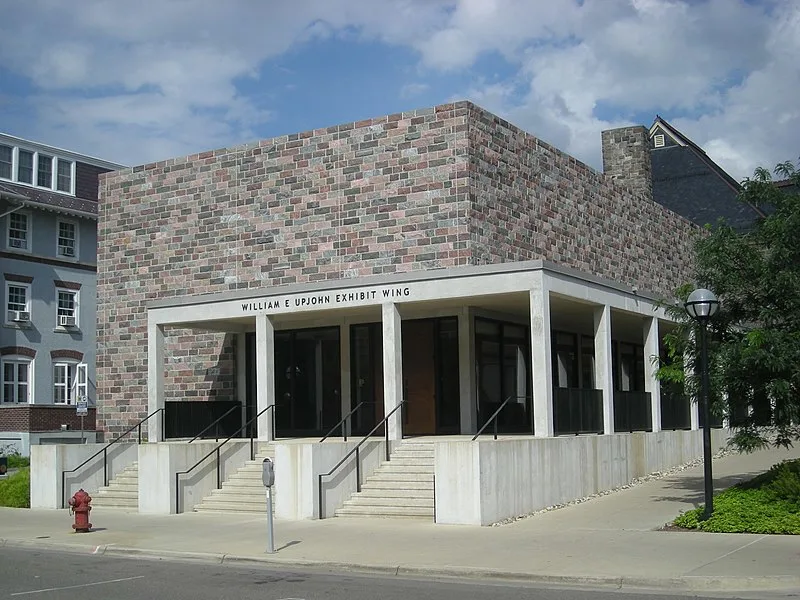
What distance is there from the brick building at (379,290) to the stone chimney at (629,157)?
4.55 m

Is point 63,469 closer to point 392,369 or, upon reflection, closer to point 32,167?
point 392,369

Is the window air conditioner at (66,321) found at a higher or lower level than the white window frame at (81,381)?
higher

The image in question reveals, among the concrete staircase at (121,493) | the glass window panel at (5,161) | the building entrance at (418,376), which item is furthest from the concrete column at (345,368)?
the glass window panel at (5,161)

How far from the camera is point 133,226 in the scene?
27.2 meters

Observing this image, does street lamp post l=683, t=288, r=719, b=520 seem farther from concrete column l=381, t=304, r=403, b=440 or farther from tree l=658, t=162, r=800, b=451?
concrete column l=381, t=304, r=403, b=440

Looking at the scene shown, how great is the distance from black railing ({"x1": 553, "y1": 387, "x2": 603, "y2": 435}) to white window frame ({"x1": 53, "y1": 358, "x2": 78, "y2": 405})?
28249mm

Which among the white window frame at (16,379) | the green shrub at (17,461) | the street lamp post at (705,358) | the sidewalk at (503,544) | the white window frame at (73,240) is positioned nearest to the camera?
the sidewalk at (503,544)

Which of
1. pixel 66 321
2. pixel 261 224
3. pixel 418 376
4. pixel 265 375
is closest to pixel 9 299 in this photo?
pixel 66 321

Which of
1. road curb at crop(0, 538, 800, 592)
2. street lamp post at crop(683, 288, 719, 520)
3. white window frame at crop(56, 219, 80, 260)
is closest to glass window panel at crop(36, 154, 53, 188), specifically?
white window frame at crop(56, 219, 80, 260)

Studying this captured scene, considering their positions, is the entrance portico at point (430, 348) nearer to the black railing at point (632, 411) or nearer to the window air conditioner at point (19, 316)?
the black railing at point (632, 411)

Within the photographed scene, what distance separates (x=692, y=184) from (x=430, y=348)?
29321 mm

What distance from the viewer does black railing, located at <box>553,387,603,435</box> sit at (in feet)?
65.9

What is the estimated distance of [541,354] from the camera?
1892 centimetres

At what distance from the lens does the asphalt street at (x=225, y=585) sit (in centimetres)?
1096
